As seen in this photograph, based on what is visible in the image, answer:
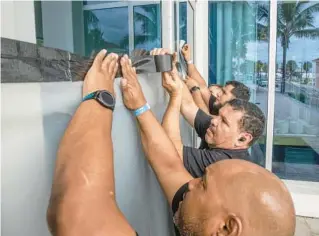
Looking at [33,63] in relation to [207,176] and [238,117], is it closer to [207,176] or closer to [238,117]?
[207,176]

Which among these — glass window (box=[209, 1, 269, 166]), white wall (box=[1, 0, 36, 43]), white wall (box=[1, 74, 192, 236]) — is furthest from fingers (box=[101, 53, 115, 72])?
glass window (box=[209, 1, 269, 166])

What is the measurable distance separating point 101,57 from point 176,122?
769mm

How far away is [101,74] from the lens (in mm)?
818

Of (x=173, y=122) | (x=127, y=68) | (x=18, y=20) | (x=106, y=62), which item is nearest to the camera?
(x=18, y=20)

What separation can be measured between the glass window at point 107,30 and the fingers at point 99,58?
0.01 meters

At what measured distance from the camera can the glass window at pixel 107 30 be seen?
31.3 inches

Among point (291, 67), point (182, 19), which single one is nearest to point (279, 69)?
point (291, 67)

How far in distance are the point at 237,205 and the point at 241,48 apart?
124 inches

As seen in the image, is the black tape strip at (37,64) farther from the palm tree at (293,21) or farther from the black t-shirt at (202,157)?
the palm tree at (293,21)

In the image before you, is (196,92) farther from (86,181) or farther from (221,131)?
(86,181)

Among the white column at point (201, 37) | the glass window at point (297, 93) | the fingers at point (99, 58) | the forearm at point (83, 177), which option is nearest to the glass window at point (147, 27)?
the fingers at point (99, 58)

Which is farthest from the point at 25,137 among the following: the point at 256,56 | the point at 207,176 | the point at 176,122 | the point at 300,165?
the point at 300,165

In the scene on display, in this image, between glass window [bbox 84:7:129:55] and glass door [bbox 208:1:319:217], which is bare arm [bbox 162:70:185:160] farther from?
glass door [bbox 208:1:319:217]

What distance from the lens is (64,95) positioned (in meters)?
0.71
